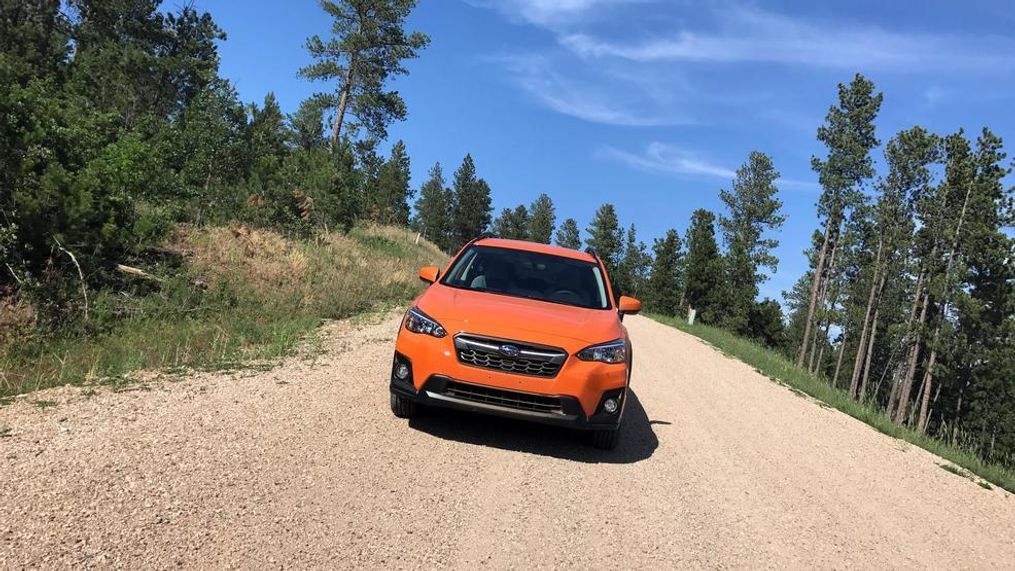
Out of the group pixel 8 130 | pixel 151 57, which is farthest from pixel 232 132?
pixel 151 57

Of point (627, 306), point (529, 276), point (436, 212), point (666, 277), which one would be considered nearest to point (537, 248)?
point (529, 276)

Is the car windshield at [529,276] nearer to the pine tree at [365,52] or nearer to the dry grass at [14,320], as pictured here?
the dry grass at [14,320]

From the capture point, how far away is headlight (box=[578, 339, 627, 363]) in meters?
4.64

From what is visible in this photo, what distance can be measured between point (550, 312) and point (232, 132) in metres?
15.3

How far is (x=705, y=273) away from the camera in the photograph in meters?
52.4

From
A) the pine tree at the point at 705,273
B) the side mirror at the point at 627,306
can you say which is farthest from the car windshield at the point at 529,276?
the pine tree at the point at 705,273

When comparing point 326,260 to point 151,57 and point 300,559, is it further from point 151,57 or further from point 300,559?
point 151,57

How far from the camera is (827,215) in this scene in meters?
37.5

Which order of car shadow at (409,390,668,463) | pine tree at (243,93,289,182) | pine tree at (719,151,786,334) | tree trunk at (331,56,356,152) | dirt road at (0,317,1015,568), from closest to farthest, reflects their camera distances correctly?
dirt road at (0,317,1015,568)
car shadow at (409,390,668,463)
pine tree at (243,93,289,182)
tree trunk at (331,56,356,152)
pine tree at (719,151,786,334)

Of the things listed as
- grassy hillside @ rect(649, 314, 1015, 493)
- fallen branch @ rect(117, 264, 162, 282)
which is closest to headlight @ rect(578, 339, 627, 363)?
grassy hillside @ rect(649, 314, 1015, 493)

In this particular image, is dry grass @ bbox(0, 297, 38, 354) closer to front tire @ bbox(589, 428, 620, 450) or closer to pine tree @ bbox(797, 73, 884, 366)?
front tire @ bbox(589, 428, 620, 450)

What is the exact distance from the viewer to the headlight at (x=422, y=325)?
4.65m

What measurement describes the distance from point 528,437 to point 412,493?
5.69 feet

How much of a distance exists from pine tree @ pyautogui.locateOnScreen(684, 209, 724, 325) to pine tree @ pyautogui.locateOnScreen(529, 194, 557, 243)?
37.1 meters
